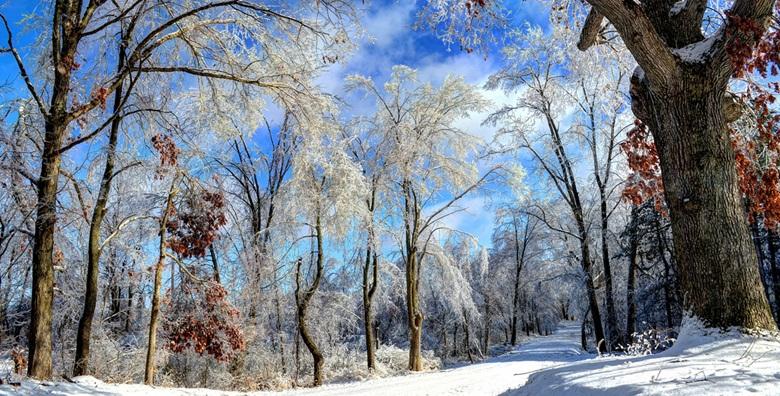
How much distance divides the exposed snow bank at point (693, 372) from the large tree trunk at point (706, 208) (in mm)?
230

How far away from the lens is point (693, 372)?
130 inches

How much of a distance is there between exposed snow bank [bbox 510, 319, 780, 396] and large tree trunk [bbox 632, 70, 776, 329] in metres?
0.23

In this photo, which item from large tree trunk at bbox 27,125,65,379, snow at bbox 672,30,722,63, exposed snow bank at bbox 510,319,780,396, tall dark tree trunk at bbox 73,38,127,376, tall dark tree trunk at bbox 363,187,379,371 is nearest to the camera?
exposed snow bank at bbox 510,319,780,396

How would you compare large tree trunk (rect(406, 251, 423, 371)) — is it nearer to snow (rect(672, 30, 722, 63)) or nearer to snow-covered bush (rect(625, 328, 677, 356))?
snow-covered bush (rect(625, 328, 677, 356))

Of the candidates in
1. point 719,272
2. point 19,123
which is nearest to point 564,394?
point 719,272

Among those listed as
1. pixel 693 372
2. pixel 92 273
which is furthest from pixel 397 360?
pixel 693 372

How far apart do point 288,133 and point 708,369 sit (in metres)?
14.6

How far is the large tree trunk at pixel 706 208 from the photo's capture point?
426 cm

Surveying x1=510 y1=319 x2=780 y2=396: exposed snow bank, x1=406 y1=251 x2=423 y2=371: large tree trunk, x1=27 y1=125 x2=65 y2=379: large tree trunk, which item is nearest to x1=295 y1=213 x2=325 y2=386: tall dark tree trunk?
x1=406 y1=251 x2=423 y2=371: large tree trunk

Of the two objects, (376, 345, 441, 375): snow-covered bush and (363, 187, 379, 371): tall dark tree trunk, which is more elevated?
(363, 187, 379, 371): tall dark tree trunk

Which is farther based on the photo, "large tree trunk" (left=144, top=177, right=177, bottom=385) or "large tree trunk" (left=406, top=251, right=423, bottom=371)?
"large tree trunk" (left=406, top=251, right=423, bottom=371)

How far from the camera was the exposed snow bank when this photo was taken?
116 inches

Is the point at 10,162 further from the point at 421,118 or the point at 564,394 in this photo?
the point at 421,118

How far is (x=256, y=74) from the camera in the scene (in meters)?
8.71
